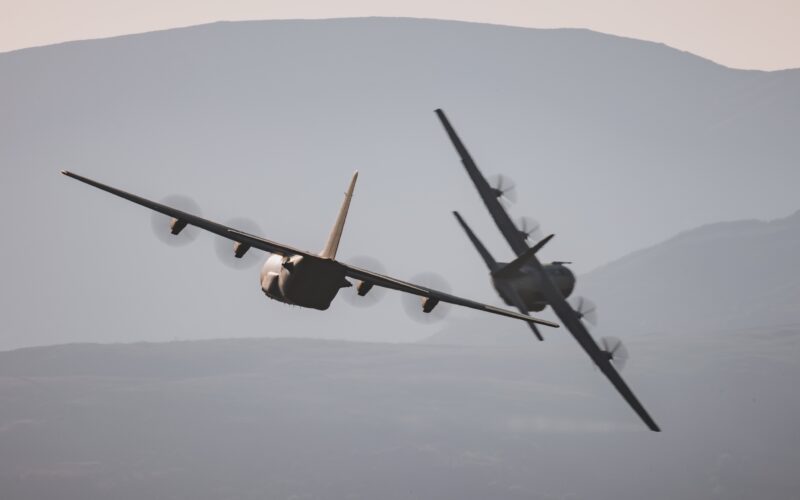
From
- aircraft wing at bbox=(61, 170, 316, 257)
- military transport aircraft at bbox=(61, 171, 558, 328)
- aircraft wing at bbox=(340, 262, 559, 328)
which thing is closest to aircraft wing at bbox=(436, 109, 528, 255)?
aircraft wing at bbox=(340, 262, 559, 328)

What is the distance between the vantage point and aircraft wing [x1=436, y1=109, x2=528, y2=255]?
70.8 metres

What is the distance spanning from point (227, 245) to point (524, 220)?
31.3 meters

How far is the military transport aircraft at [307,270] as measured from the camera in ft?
132

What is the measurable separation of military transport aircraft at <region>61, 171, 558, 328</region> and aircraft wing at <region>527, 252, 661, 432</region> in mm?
23021

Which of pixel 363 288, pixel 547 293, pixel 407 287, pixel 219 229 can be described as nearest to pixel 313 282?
pixel 363 288

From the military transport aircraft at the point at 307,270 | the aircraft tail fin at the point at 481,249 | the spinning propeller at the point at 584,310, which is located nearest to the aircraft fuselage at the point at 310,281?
the military transport aircraft at the point at 307,270

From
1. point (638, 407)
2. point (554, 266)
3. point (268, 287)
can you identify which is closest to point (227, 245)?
point (268, 287)

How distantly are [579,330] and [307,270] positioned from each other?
31.9 meters

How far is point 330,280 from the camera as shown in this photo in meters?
40.8

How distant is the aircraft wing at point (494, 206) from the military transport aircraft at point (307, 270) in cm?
2805

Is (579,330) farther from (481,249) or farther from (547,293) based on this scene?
(481,249)

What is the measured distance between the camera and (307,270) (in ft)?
133

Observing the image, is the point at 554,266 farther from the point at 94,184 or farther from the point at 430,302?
the point at 94,184

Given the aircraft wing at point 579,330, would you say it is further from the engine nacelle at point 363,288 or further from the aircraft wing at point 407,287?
the engine nacelle at point 363,288
